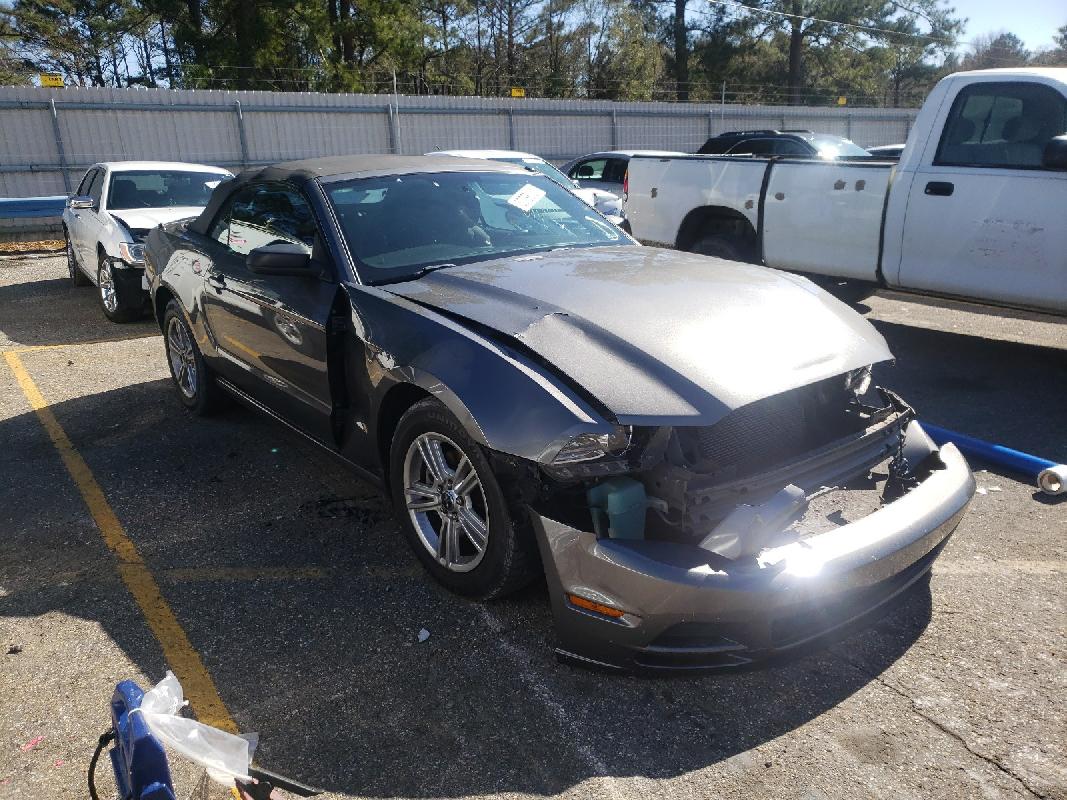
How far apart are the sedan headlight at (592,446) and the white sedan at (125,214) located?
6.62 meters

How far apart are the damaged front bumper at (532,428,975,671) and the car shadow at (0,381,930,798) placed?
20 cm

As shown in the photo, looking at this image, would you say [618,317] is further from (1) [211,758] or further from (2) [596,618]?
(1) [211,758]

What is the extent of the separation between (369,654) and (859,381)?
7.20 ft

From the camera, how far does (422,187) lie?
4.33 metres

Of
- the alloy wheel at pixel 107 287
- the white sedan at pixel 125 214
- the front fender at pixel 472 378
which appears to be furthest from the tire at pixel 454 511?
the alloy wheel at pixel 107 287

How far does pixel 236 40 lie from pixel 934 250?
26418mm

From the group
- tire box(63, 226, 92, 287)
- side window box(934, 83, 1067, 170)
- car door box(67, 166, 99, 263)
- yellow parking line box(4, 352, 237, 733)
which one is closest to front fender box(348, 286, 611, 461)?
yellow parking line box(4, 352, 237, 733)

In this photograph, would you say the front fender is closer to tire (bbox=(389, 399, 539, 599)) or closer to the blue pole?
tire (bbox=(389, 399, 539, 599))

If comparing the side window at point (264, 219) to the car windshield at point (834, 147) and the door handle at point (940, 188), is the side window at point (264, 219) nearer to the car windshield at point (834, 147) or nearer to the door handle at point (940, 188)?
the door handle at point (940, 188)

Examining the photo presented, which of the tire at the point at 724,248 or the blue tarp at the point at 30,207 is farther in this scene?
the blue tarp at the point at 30,207

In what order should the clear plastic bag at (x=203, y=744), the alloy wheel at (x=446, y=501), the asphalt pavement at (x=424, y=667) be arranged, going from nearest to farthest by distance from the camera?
the clear plastic bag at (x=203, y=744), the asphalt pavement at (x=424, y=667), the alloy wheel at (x=446, y=501)

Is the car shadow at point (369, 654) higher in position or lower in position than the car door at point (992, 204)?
lower

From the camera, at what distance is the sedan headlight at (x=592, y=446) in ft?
8.86

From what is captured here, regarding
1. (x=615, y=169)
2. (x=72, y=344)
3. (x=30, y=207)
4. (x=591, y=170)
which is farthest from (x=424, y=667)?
(x=30, y=207)
